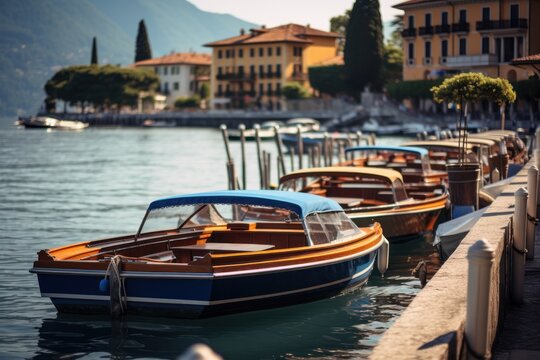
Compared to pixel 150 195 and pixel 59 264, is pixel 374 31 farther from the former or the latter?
pixel 59 264

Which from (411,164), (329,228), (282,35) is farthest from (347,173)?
(282,35)

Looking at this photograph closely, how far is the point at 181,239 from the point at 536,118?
7182cm

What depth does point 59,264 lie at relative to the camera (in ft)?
43.1

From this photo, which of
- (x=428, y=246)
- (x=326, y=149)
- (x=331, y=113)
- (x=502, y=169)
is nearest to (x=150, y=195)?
(x=326, y=149)

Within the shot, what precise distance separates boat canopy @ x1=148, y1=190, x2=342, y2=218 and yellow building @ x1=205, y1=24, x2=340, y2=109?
4728 inches

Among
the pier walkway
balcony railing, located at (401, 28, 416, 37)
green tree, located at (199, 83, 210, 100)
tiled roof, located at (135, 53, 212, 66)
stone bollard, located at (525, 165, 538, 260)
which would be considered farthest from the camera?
tiled roof, located at (135, 53, 212, 66)

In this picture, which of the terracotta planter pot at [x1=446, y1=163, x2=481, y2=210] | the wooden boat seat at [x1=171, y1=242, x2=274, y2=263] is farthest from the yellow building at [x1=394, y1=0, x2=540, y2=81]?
the wooden boat seat at [x1=171, y1=242, x2=274, y2=263]

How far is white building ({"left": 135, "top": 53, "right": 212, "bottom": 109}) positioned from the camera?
165875mm

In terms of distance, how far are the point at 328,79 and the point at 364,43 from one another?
2027 centimetres

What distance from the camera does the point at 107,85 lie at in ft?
506

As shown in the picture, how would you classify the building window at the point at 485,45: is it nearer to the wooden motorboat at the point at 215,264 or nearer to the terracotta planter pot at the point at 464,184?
the terracotta planter pot at the point at 464,184

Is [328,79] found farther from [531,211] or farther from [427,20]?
[531,211]

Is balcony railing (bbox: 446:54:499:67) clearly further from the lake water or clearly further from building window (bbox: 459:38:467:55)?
the lake water

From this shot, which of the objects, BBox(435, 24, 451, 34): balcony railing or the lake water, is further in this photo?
BBox(435, 24, 451, 34): balcony railing
